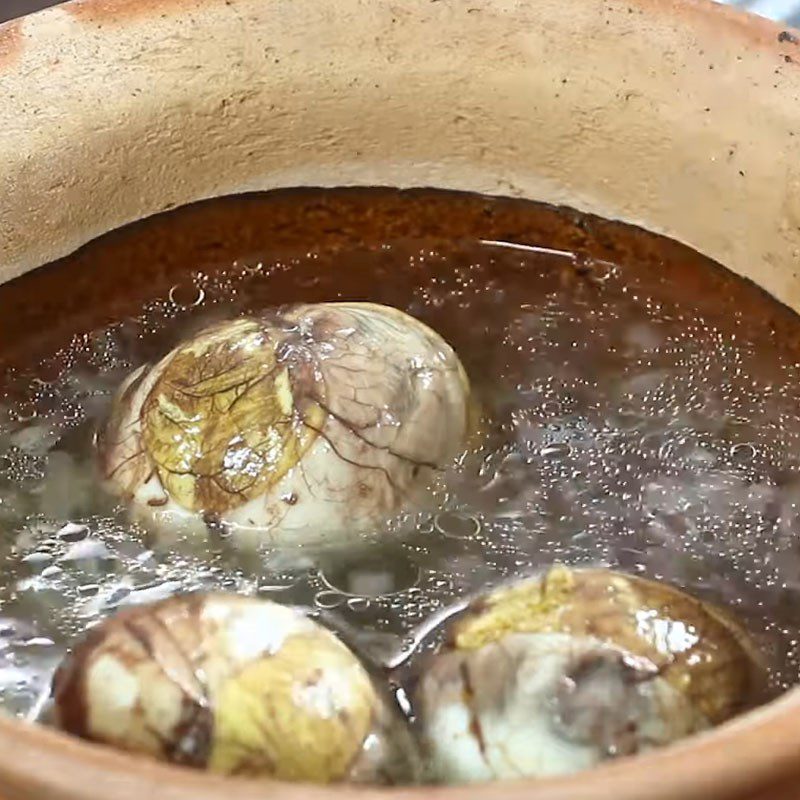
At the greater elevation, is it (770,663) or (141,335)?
(141,335)

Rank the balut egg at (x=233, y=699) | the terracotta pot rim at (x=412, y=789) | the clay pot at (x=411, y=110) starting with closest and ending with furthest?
the terracotta pot rim at (x=412, y=789)
the balut egg at (x=233, y=699)
the clay pot at (x=411, y=110)

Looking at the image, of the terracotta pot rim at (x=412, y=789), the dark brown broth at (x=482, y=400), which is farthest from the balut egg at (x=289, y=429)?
the terracotta pot rim at (x=412, y=789)

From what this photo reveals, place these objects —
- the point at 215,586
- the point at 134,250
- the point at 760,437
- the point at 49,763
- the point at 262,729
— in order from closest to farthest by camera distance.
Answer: the point at 49,763, the point at 262,729, the point at 215,586, the point at 760,437, the point at 134,250

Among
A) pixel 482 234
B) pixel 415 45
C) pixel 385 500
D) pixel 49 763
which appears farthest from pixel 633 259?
pixel 49 763

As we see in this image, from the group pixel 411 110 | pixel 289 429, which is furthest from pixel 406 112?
pixel 289 429

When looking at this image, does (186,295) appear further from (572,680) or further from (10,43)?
(572,680)

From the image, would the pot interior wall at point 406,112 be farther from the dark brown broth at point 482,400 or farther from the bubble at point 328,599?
the bubble at point 328,599

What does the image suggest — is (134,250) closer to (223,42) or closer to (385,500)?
(223,42)

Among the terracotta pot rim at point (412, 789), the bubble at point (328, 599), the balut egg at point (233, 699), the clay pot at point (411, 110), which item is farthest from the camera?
the clay pot at point (411, 110)
